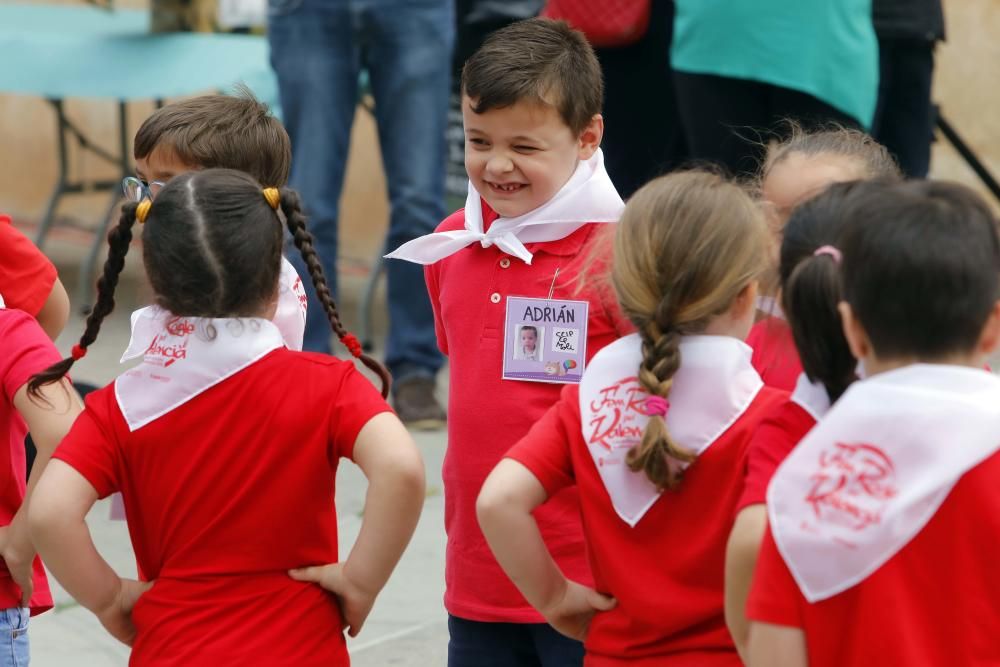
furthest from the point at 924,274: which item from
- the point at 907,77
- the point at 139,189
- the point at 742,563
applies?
the point at 907,77

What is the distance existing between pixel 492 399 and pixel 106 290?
2.07 ft

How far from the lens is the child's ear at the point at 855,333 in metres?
1.68

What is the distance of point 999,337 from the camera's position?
5.55 ft

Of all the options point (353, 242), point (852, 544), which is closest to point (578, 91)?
point (852, 544)

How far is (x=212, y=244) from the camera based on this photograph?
2125 millimetres

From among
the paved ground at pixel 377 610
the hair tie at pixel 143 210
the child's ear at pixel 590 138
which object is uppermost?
the hair tie at pixel 143 210

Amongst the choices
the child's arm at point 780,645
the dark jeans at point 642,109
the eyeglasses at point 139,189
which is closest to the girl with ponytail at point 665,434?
the child's arm at point 780,645

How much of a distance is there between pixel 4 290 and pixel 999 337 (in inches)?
67.8

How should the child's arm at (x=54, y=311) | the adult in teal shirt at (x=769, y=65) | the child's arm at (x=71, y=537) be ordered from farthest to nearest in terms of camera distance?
the adult in teal shirt at (x=769, y=65)
the child's arm at (x=54, y=311)
the child's arm at (x=71, y=537)

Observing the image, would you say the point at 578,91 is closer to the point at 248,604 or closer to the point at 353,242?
the point at 248,604

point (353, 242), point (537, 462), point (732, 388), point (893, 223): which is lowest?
point (353, 242)

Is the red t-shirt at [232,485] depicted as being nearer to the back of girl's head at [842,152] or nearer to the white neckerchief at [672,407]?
the white neckerchief at [672,407]

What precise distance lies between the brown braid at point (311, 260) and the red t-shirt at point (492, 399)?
22 centimetres

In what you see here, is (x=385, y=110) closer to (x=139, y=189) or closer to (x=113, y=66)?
(x=113, y=66)
